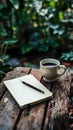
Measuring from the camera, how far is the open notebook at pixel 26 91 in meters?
1.29

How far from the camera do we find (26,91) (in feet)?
4.52

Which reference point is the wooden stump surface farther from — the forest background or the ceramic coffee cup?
the forest background

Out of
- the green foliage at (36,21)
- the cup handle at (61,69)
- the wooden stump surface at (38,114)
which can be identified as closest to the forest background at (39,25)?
the green foliage at (36,21)

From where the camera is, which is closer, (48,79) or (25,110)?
(25,110)

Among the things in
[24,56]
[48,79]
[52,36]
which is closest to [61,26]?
[52,36]

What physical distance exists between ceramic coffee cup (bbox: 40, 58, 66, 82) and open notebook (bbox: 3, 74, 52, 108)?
0.07 meters

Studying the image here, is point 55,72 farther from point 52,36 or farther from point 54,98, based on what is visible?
point 52,36

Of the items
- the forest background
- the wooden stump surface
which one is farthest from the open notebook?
the forest background

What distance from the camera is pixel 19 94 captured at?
1.36 m

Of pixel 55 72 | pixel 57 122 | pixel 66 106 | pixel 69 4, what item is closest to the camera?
pixel 57 122

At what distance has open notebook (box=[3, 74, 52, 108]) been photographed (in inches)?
50.9

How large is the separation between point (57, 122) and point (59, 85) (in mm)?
340

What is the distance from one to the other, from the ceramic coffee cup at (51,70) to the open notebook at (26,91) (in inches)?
2.6

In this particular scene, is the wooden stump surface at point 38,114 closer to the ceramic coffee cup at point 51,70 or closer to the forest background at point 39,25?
the ceramic coffee cup at point 51,70
